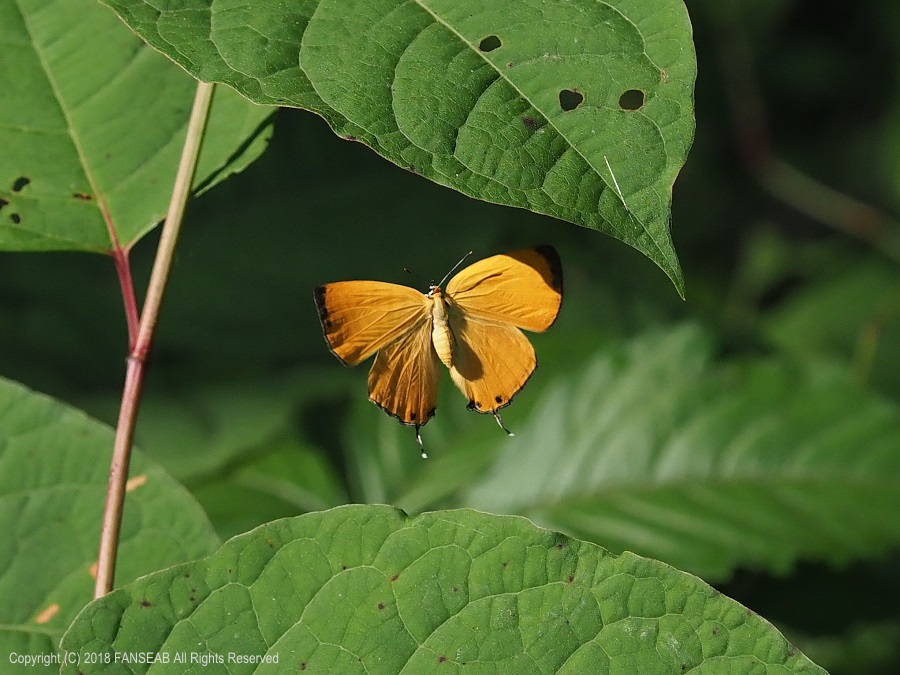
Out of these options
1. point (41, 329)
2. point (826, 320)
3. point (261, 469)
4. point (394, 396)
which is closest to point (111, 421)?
point (41, 329)

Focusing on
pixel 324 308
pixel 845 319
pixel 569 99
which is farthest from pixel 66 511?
pixel 845 319

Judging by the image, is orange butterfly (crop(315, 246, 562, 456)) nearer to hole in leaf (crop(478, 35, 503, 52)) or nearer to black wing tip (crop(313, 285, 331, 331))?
black wing tip (crop(313, 285, 331, 331))

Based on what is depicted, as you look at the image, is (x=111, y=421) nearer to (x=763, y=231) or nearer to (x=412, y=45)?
(x=412, y=45)

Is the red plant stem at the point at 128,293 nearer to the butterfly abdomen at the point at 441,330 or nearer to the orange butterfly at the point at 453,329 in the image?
the orange butterfly at the point at 453,329

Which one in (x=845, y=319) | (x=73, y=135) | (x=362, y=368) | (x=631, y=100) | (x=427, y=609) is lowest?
(x=845, y=319)

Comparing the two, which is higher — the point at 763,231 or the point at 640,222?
the point at 640,222

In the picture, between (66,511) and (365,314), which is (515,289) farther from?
(66,511)
